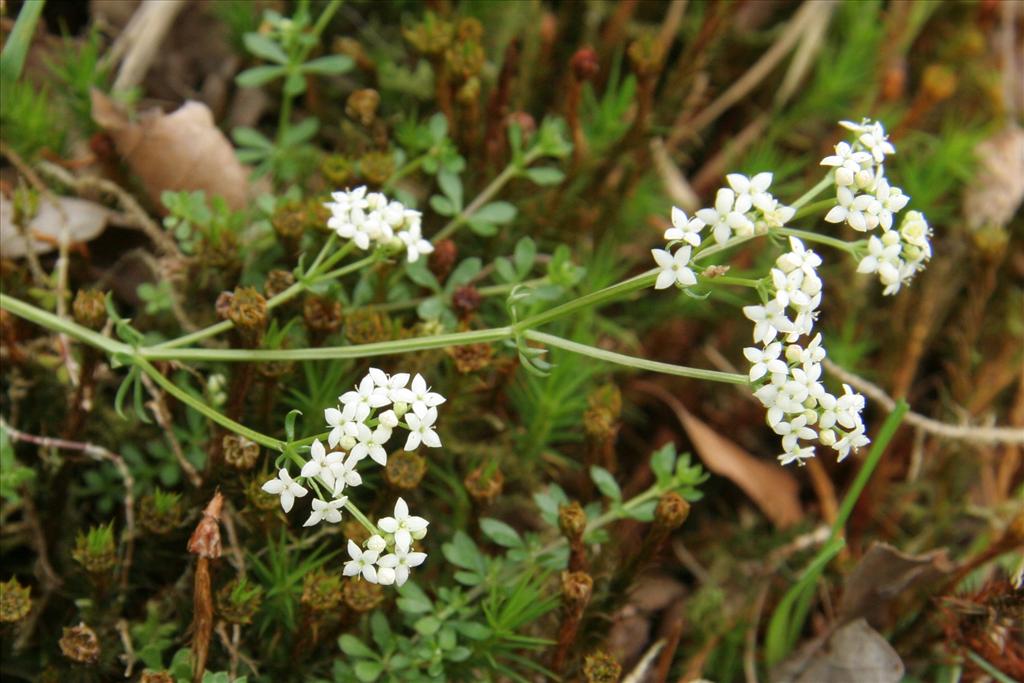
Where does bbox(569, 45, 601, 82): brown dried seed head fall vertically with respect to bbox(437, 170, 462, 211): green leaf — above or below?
above

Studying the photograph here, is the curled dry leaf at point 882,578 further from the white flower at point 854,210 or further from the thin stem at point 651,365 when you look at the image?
the white flower at point 854,210

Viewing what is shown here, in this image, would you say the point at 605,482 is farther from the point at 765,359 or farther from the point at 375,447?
the point at 375,447

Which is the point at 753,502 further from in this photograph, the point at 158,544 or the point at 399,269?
the point at 158,544

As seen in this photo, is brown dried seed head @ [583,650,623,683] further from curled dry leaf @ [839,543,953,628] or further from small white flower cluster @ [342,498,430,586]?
curled dry leaf @ [839,543,953,628]

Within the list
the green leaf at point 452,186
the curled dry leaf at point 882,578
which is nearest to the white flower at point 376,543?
the green leaf at point 452,186

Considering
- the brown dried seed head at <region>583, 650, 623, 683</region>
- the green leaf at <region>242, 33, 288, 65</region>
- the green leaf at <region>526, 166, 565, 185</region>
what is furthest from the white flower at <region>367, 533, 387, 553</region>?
the green leaf at <region>242, 33, 288, 65</region>

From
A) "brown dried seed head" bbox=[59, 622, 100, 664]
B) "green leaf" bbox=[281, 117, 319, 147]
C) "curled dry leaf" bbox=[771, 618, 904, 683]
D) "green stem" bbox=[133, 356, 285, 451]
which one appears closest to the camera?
"green stem" bbox=[133, 356, 285, 451]
